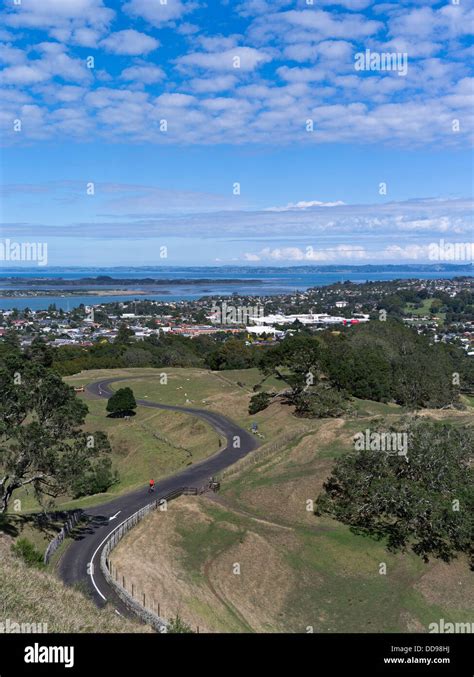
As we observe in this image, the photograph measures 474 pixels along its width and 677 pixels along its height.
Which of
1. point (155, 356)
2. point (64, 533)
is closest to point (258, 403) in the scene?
point (64, 533)

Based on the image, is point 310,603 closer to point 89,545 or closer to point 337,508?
point 337,508

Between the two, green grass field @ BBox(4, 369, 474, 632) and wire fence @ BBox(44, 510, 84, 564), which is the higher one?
wire fence @ BBox(44, 510, 84, 564)

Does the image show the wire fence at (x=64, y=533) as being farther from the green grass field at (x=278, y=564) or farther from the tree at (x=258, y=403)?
the tree at (x=258, y=403)

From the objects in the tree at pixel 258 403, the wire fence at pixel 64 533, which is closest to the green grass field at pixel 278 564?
the wire fence at pixel 64 533

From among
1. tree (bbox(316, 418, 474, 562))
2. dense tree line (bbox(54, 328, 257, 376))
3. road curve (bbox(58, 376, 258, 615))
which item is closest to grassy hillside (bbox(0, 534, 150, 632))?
road curve (bbox(58, 376, 258, 615))

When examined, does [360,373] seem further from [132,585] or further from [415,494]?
[132,585]

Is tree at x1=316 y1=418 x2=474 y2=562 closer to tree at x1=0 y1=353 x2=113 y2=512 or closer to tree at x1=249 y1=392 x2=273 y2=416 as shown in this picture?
tree at x1=0 y1=353 x2=113 y2=512
